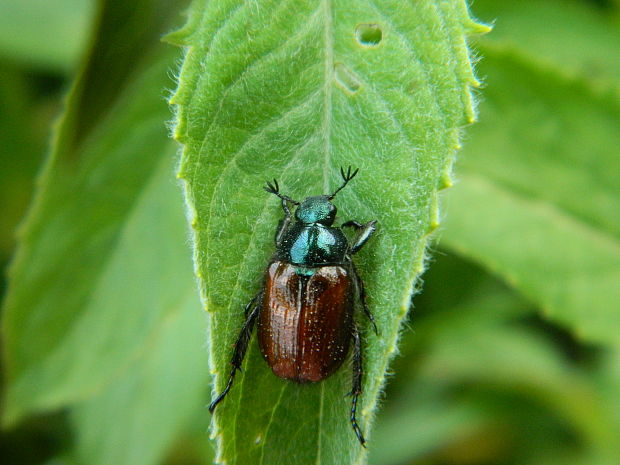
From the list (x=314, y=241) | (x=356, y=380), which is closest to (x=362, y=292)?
(x=356, y=380)

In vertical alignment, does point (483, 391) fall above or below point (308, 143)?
below

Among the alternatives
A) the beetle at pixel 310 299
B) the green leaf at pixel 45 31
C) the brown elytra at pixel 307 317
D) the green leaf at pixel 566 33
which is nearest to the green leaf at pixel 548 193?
the green leaf at pixel 566 33

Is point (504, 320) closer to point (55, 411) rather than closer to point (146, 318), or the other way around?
point (146, 318)

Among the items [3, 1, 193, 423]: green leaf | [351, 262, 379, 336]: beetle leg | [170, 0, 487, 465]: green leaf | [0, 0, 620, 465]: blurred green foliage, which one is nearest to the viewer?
[170, 0, 487, 465]: green leaf

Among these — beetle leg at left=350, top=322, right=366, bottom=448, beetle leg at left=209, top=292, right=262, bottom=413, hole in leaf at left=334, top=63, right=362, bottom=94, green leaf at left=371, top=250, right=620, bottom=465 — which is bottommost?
green leaf at left=371, top=250, right=620, bottom=465

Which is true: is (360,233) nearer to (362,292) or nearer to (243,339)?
(362,292)

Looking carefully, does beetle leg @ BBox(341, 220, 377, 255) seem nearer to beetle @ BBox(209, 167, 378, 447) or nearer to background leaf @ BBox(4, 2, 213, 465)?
beetle @ BBox(209, 167, 378, 447)

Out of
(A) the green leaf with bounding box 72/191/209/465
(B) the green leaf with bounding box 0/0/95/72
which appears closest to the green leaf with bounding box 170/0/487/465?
(A) the green leaf with bounding box 72/191/209/465
